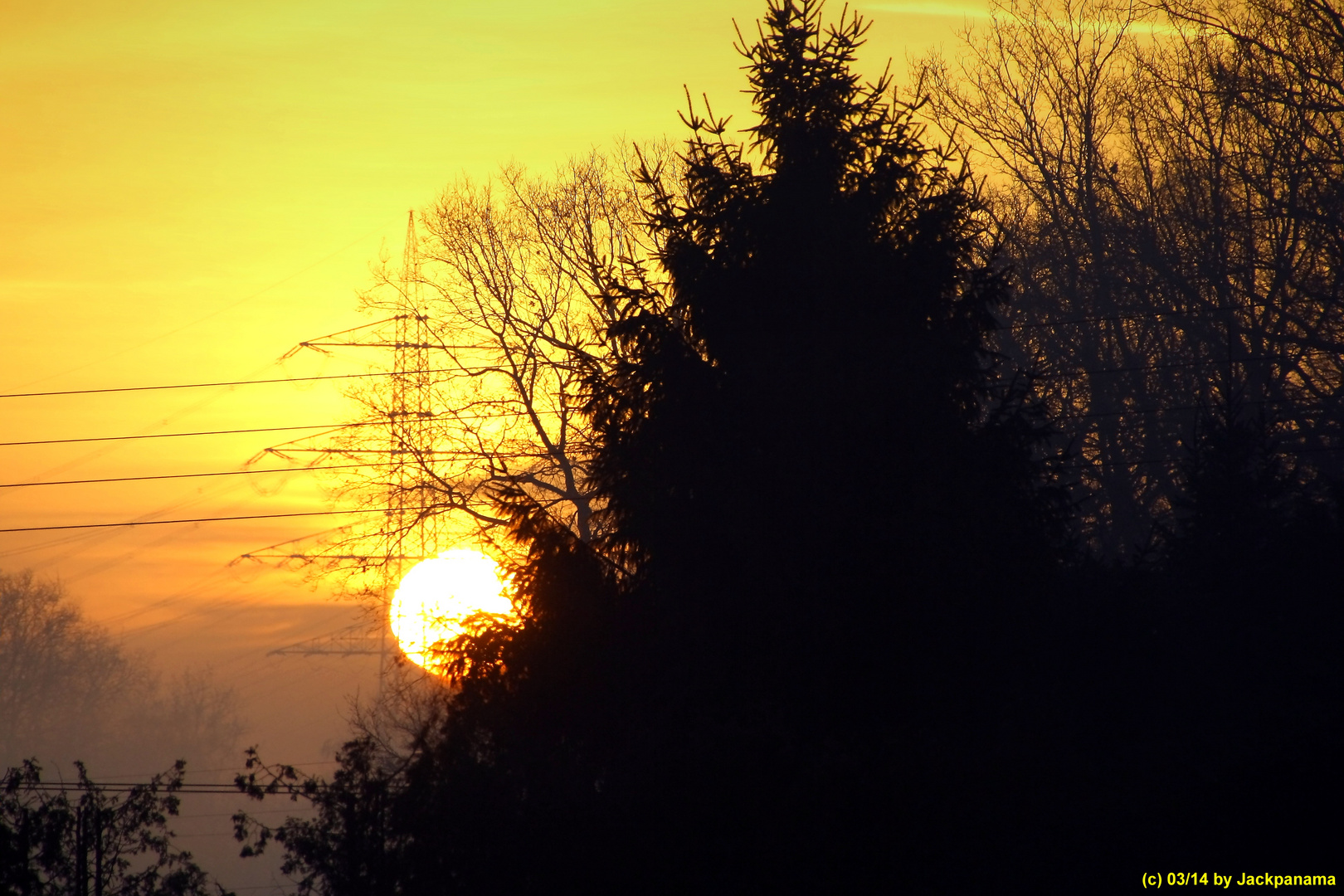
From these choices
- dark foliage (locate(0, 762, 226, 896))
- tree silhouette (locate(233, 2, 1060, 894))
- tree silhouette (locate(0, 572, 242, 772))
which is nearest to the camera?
tree silhouette (locate(233, 2, 1060, 894))

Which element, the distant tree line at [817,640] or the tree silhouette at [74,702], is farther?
the tree silhouette at [74,702]

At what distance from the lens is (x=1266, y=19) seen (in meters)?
25.3

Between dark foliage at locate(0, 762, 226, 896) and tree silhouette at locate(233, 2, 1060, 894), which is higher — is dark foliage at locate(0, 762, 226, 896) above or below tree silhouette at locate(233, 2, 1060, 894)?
below

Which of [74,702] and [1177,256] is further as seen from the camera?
[74,702]

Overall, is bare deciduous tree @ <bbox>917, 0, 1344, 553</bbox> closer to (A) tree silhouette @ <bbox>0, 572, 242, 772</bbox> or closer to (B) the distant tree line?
(B) the distant tree line

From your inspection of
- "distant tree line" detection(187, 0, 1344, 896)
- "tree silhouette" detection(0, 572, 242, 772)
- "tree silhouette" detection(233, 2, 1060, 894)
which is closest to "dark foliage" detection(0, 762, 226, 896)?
"distant tree line" detection(187, 0, 1344, 896)

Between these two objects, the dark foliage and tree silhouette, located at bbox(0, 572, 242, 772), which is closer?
the dark foliage

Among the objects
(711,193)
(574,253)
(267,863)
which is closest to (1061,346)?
(574,253)

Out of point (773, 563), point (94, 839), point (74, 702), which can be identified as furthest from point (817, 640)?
point (74, 702)

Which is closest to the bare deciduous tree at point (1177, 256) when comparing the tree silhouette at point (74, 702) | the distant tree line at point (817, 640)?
the distant tree line at point (817, 640)

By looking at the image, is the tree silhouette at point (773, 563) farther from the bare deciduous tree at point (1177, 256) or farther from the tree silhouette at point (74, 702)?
the tree silhouette at point (74, 702)

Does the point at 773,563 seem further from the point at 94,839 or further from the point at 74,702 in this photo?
the point at 74,702

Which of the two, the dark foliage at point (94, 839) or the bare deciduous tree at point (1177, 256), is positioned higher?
the bare deciduous tree at point (1177, 256)

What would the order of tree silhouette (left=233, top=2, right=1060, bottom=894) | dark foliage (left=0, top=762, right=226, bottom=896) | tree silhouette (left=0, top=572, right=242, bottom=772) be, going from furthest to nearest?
tree silhouette (left=0, top=572, right=242, bottom=772) → dark foliage (left=0, top=762, right=226, bottom=896) → tree silhouette (left=233, top=2, right=1060, bottom=894)
